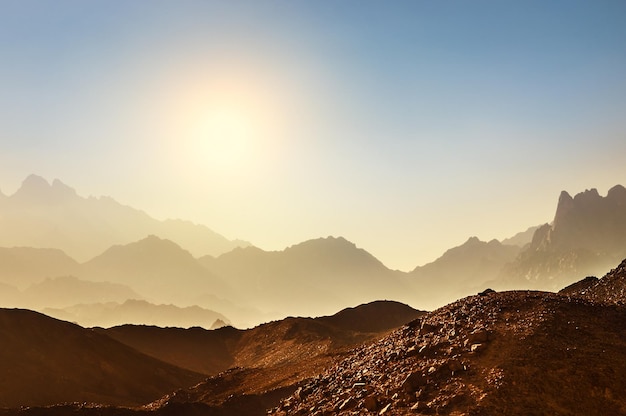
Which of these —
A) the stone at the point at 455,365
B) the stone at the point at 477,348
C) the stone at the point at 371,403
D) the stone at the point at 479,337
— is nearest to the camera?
the stone at the point at 371,403

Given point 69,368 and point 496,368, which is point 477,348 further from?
point 69,368

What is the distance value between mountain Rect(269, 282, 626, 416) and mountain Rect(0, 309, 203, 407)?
36761 mm

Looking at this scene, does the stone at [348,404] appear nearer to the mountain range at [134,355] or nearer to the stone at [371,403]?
the stone at [371,403]

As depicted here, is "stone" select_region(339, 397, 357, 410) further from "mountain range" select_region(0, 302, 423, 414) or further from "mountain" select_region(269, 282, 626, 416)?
"mountain range" select_region(0, 302, 423, 414)

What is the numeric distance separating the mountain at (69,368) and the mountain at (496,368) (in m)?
36.8

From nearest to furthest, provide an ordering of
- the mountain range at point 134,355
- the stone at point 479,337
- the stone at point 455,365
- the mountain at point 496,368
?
the mountain at point 496,368
the stone at point 455,365
the stone at point 479,337
the mountain range at point 134,355

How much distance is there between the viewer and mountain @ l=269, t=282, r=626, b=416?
47.4ft

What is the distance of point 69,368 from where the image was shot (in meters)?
51.2

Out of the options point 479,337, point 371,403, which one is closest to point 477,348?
point 479,337

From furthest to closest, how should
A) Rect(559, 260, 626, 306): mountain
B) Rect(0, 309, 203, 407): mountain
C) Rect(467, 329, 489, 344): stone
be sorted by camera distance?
Rect(0, 309, 203, 407): mountain < Rect(559, 260, 626, 306): mountain < Rect(467, 329, 489, 344): stone

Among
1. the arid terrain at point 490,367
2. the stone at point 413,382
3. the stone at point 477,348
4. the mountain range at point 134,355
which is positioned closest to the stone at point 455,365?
the arid terrain at point 490,367

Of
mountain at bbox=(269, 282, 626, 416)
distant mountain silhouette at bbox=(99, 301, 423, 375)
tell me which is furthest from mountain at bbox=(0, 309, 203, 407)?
mountain at bbox=(269, 282, 626, 416)

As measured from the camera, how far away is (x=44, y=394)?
45375 mm

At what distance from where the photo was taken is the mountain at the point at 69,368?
150 ft
